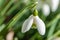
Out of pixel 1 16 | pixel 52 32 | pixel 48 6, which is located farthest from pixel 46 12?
pixel 1 16

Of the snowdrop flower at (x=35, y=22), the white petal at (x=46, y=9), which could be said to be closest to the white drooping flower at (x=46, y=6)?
the white petal at (x=46, y=9)

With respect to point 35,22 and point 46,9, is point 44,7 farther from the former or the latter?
point 35,22

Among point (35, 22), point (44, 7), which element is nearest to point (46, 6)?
point (44, 7)

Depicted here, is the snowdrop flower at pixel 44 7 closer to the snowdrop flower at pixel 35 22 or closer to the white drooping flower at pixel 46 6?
the white drooping flower at pixel 46 6

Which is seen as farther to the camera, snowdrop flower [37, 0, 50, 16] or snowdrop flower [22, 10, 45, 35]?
snowdrop flower [37, 0, 50, 16]

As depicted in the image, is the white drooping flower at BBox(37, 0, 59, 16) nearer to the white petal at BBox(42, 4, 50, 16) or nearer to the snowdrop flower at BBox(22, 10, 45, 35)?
the white petal at BBox(42, 4, 50, 16)

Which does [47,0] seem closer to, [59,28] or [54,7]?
[54,7]

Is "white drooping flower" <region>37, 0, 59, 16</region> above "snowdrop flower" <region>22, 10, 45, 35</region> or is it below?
above

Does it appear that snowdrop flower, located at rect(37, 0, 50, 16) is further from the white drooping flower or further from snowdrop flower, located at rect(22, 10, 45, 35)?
snowdrop flower, located at rect(22, 10, 45, 35)

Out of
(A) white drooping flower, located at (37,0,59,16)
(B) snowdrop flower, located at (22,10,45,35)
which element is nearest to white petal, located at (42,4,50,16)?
(A) white drooping flower, located at (37,0,59,16)

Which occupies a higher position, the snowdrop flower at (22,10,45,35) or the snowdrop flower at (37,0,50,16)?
the snowdrop flower at (37,0,50,16)

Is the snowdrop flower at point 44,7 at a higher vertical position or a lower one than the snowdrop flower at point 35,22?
higher
